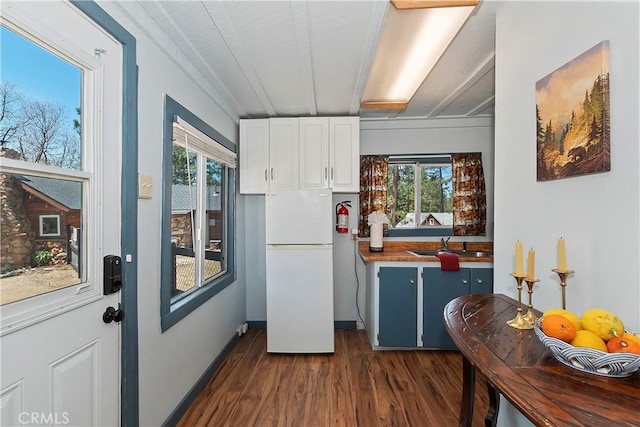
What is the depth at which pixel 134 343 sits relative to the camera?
1.43m

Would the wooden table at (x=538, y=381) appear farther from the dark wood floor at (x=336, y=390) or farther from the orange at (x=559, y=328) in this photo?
the dark wood floor at (x=336, y=390)

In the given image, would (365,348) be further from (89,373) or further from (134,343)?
(89,373)

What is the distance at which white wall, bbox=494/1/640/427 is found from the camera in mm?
851

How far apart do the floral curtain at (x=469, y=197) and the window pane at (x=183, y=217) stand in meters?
2.81

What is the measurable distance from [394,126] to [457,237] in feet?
4.96

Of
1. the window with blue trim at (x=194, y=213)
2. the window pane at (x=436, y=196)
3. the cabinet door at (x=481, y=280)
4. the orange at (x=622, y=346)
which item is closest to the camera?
the orange at (x=622, y=346)

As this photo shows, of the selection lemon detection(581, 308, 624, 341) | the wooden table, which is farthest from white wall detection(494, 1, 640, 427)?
the wooden table

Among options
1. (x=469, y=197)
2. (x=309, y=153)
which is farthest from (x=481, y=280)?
(x=309, y=153)

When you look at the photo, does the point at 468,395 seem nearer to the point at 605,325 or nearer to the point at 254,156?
the point at 605,325

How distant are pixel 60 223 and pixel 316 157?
2265mm

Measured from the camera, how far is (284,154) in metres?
3.07

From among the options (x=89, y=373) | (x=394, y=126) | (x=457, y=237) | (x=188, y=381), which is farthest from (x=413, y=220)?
(x=89, y=373)

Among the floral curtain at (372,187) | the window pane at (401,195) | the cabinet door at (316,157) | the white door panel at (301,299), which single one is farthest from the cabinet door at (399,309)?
the cabinet door at (316,157)

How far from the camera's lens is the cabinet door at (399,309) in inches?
110
